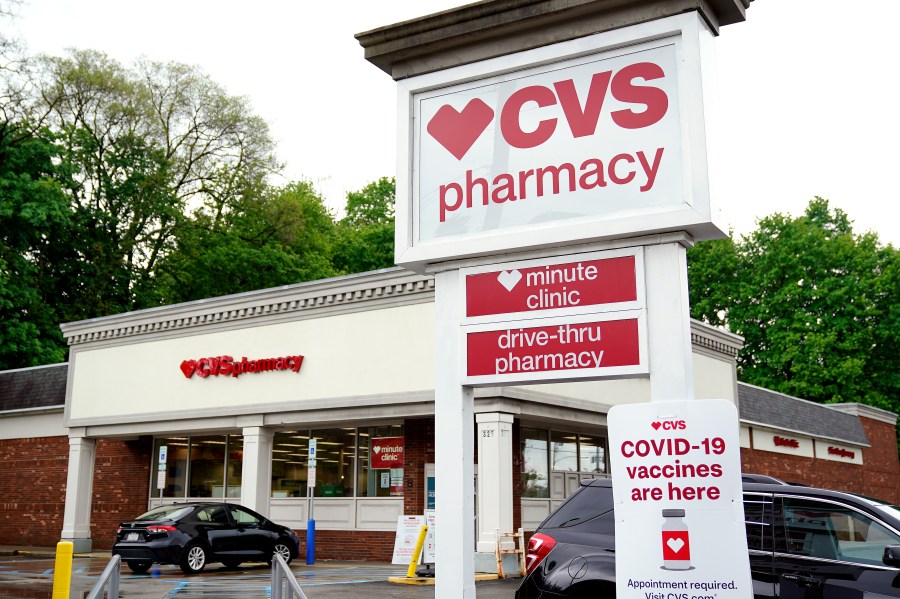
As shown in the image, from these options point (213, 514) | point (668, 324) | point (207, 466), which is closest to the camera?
point (668, 324)

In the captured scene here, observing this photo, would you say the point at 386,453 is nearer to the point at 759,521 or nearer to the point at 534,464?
the point at 534,464

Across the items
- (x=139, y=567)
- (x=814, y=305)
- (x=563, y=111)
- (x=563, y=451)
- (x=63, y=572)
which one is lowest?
(x=139, y=567)

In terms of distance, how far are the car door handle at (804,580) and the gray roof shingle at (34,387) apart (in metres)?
27.6

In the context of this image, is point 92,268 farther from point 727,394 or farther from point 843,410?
point 843,410

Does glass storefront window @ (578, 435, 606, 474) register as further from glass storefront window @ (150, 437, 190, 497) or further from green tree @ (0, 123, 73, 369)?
green tree @ (0, 123, 73, 369)

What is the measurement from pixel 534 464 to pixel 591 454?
2917 mm

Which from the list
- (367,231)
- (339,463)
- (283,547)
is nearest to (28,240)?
(367,231)

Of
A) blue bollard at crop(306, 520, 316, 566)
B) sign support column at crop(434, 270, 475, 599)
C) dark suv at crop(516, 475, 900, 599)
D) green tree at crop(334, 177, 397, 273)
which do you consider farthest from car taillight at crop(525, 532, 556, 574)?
green tree at crop(334, 177, 397, 273)

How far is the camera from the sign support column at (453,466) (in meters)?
7.06

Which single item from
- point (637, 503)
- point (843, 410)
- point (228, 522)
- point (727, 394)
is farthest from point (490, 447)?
point (843, 410)

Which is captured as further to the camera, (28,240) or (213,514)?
(28,240)

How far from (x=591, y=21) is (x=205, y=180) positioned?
44.0m

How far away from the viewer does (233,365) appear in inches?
1007

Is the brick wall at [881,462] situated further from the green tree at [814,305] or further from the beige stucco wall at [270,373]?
the beige stucco wall at [270,373]
